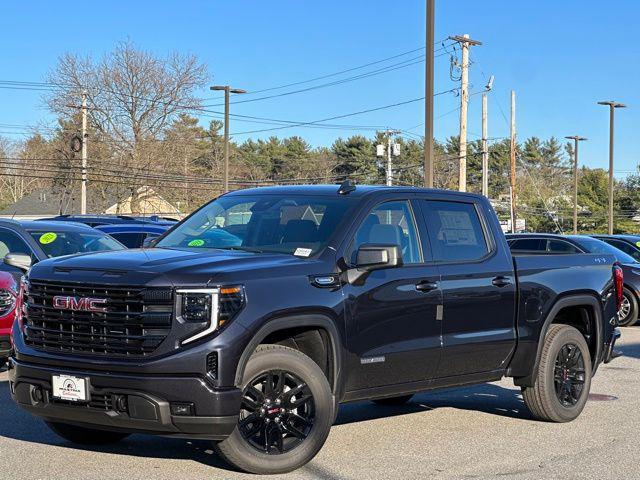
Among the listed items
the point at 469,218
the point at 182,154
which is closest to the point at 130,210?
the point at 182,154

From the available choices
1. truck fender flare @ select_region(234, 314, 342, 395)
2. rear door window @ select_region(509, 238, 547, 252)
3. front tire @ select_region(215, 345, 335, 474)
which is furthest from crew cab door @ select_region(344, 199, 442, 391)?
rear door window @ select_region(509, 238, 547, 252)

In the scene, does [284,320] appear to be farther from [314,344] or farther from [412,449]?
[412,449]

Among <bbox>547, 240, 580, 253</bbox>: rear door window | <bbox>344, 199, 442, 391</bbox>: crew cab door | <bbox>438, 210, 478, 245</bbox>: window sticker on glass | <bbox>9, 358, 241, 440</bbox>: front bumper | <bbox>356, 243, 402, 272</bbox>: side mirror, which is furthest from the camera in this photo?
<bbox>547, 240, 580, 253</bbox>: rear door window

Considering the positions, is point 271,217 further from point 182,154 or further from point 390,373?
point 182,154

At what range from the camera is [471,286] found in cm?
722

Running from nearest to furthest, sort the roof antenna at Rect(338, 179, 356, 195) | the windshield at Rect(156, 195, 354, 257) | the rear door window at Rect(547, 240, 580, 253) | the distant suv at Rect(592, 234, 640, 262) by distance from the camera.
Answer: the windshield at Rect(156, 195, 354, 257), the roof antenna at Rect(338, 179, 356, 195), the rear door window at Rect(547, 240, 580, 253), the distant suv at Rect(592, 234, 640, 262)

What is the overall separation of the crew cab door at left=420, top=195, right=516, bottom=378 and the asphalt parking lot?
2.12ft

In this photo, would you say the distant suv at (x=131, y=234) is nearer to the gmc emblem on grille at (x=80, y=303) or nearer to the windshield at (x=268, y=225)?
the windshield at (x=268, y=225)

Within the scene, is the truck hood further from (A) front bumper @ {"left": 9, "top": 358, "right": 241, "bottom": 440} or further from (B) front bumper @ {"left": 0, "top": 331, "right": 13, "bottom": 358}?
(B) front bumper @ {"left": 0, "top": 331, "right": 13, "bottom": 358}

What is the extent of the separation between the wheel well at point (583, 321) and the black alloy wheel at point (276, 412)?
11.1ft

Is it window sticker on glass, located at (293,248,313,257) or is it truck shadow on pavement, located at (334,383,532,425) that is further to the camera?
truck shadow on pavement, located at (334,383,532,425)

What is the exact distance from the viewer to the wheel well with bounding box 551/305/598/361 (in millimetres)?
8562

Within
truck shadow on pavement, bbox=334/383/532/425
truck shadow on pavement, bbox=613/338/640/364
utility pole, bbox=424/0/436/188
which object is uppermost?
utility pole, bbox=424/0/436/188

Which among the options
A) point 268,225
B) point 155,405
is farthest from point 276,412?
point 268,225
